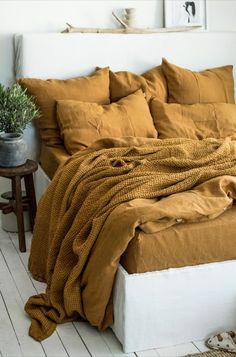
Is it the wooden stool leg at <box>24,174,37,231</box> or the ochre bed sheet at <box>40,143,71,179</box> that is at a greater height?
the ochre bed sheet at <box>40,143,71,179</box>

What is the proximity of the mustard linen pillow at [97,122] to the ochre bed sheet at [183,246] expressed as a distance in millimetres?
1242

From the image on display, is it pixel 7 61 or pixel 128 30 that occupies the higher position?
pixel 128 30

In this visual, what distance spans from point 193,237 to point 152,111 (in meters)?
1.59

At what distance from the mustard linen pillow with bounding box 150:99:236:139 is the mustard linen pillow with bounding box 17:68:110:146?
1.23 ft

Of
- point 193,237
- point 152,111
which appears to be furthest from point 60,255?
point 152,111

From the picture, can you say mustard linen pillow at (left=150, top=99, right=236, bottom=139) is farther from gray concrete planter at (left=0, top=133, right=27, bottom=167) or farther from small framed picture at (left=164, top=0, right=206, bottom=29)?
gray concrete planter at (left=0, top=133, right=27, bottom=167)

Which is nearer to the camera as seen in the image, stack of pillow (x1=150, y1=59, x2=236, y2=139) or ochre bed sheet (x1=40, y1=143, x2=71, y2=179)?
ochre bed sheet (x1=40, y1=143, x2=71, y2=179)

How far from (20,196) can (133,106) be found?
34.8 inches

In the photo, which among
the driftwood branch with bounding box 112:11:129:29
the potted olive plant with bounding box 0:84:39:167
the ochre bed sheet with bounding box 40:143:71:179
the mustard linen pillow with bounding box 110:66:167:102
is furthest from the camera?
the driftwood branch with bounding box 112:11:129:29

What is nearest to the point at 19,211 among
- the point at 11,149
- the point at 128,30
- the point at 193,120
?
the point at 11,149

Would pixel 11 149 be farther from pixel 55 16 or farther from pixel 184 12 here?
pixel 184 12

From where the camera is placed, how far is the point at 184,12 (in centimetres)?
482

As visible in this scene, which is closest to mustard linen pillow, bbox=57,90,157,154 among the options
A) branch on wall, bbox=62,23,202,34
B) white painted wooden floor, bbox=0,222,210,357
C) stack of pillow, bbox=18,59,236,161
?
stack of pillow, bbox=18,59,236,161

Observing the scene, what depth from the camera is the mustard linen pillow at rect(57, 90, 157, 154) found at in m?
4.10
